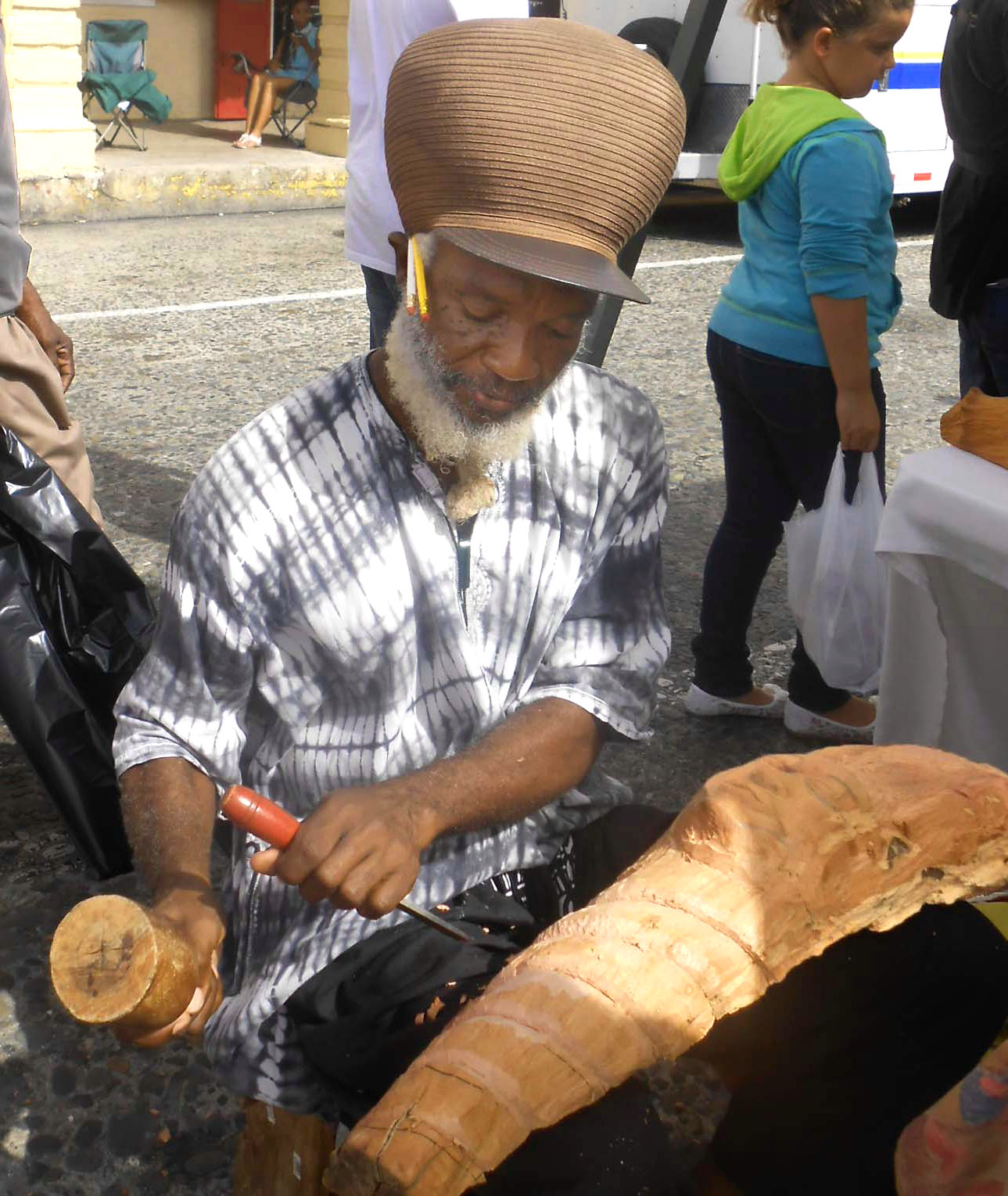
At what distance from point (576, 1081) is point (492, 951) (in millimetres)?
487

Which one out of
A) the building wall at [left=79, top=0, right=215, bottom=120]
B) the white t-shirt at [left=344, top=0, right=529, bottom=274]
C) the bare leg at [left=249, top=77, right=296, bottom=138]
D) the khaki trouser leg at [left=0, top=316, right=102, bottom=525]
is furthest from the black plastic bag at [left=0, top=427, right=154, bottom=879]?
the building wall at [left=79, top=0, right=215, bottom=120]

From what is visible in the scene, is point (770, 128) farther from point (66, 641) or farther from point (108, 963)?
point (108, 963)

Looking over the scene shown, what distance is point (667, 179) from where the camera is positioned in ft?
5.85

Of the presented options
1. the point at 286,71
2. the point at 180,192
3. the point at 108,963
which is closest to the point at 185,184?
the point at 180,192

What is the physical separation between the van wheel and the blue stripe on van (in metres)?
1.36

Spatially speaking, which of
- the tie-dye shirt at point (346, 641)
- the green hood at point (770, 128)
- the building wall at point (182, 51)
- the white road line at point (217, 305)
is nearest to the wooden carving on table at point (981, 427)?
the tie-dye shirt at point (346, 641)

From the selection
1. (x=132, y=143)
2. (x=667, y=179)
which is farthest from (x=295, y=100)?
(x=667, y=179)

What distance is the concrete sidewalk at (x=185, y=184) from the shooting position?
945 cm

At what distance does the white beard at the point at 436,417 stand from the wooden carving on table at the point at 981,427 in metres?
0.69

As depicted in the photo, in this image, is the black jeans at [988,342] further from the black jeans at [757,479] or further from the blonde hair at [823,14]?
the blonde hair at [823,14]

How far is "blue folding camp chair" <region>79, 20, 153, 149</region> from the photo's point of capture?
11.3 metres

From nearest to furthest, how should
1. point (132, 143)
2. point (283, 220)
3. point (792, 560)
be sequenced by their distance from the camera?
point (792, 560) < point (283, 220) < point (132, 143)

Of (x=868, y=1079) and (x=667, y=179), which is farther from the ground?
(x=667, y=179)

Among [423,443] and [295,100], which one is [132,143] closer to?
[295,100]
